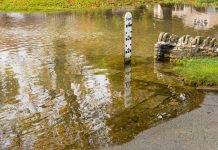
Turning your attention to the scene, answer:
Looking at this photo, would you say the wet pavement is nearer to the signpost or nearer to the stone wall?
the signpost

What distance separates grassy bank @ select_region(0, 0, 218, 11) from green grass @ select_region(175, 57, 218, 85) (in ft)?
83.2

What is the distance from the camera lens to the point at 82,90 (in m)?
11.2

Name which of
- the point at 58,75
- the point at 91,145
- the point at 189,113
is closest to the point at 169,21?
the point at 58,75

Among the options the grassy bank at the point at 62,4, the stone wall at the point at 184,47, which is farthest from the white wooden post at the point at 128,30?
the grassy bank at the point at 62,4

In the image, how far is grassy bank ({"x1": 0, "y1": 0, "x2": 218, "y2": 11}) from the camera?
122ft

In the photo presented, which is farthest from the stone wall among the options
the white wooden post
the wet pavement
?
the wet pavement

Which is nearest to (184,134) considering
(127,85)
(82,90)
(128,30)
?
(127,85)

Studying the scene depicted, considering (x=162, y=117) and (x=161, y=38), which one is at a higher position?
(x=161, y=38)

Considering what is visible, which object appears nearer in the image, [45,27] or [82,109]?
[82,109]

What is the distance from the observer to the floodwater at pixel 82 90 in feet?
26.6

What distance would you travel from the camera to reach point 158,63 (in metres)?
14.4

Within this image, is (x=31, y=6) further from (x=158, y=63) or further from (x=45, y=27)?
(x=158, y=63)

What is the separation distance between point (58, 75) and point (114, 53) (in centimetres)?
421

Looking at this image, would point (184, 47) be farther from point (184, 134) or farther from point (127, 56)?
point (184, 134)
